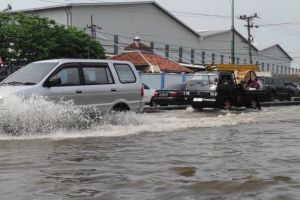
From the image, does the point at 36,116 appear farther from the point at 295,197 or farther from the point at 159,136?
the point at 295,197

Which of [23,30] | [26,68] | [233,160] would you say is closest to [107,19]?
[23,30]

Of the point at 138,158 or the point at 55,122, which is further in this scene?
the point at 55,122

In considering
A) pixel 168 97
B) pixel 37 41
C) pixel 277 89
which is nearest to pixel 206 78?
pixel 168 97

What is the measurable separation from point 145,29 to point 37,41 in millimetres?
30830

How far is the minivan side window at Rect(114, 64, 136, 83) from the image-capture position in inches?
568

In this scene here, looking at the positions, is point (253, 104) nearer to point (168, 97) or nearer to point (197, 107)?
point (197, 107)

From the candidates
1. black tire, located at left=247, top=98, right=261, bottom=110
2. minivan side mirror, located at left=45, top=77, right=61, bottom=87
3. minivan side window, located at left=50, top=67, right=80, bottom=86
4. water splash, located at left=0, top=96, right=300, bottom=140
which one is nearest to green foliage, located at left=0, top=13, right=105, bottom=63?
black tire, located at left=247, top=98, right=261, bottom=110

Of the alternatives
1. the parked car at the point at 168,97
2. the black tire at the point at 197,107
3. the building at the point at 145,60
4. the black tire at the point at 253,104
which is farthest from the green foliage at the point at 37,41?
the black tire at the point at 253,104

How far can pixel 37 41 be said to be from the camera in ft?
131

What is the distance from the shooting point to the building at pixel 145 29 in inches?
2441

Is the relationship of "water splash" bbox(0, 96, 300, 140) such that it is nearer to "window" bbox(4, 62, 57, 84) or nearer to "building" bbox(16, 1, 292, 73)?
"window" bbox(4, 62, 57, 84)

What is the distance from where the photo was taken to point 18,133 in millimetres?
12164

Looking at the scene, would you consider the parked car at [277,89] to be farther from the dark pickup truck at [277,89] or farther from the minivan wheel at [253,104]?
the minivan wheel at [253,104]

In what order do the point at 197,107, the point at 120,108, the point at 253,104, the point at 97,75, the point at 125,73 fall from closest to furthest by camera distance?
the point at 97,75
the point at 120,108
the point at 125,73
the point at 197,107
the point at 253,104
